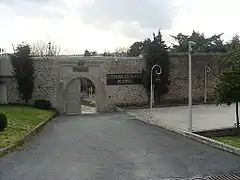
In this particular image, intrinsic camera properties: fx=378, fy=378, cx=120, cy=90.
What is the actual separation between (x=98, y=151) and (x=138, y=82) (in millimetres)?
22610

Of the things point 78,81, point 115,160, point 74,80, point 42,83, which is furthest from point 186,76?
point 115,160

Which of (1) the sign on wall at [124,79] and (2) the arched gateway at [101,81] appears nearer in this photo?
(2) the arched gateway at [101,81]

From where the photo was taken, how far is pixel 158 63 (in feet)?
106

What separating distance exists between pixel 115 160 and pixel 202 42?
41.8 m

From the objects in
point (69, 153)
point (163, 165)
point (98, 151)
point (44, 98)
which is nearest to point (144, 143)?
point (98, 151)

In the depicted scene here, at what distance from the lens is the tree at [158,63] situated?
32284 mm

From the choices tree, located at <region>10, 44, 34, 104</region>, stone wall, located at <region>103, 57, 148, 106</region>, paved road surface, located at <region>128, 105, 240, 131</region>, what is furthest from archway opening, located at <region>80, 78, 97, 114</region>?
paved road surface, located at <region>128, 105, 240, 131</region>

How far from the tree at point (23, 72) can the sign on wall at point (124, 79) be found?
6.53 meters

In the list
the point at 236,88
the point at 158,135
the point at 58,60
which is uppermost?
the point at 58,60

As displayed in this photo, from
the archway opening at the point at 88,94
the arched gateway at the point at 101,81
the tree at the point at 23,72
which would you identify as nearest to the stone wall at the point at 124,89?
the arched gateway at the point at 101,81

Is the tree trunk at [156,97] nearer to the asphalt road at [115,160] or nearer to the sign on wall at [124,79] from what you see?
the sign on wall at [124,79]

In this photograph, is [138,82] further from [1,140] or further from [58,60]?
[1,140]

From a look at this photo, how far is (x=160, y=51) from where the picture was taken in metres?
32.8

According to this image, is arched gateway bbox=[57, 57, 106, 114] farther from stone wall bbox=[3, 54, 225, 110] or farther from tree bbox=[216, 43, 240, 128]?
tree bbox=[216, 43, 240, 128]
